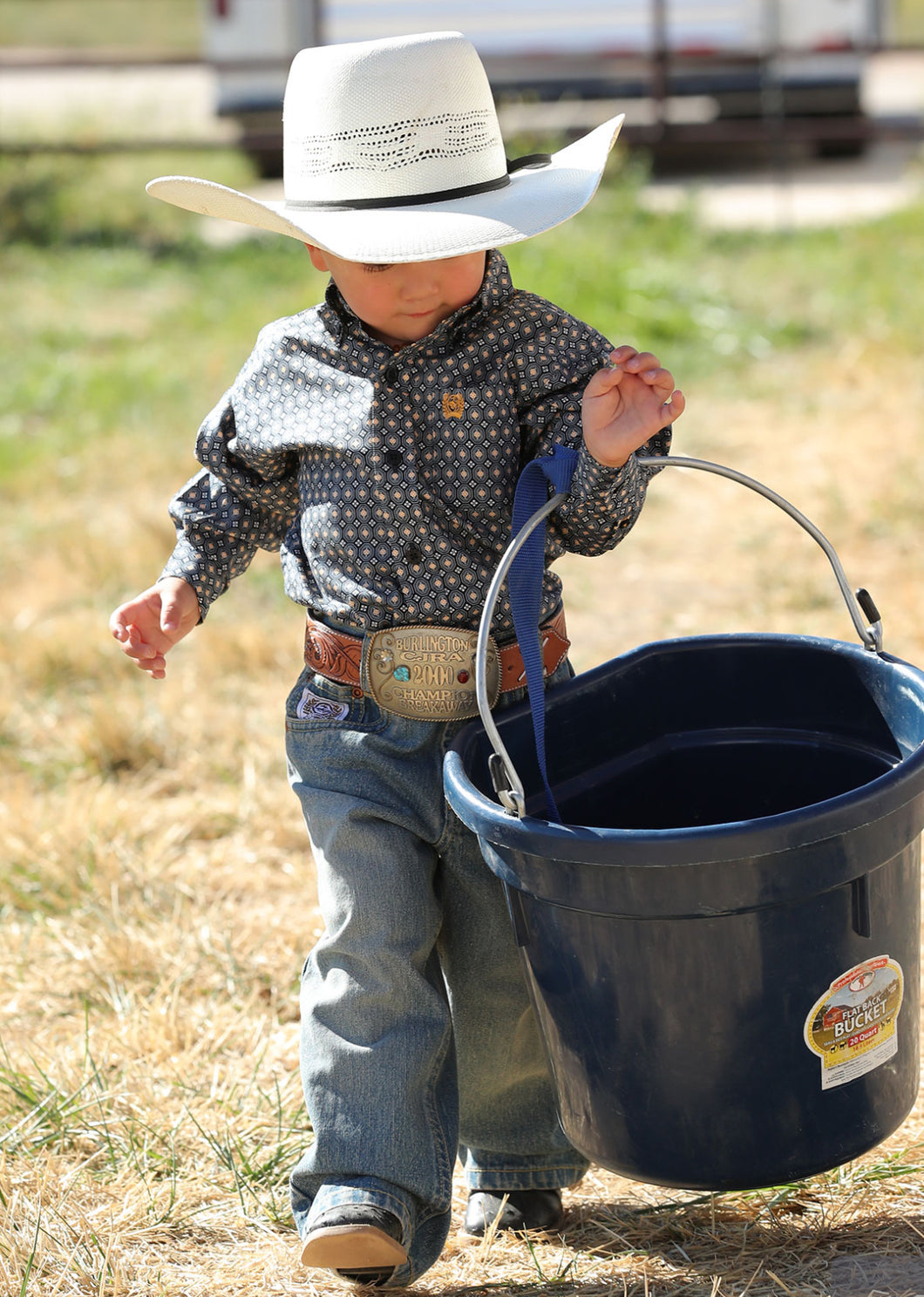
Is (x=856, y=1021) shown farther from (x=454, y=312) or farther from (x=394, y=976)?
(x=454, y=312)

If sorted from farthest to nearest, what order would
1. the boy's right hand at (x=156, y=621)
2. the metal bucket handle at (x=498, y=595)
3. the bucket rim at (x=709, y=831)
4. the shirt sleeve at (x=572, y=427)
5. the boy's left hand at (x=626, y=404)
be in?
the boy's right hand at (x=156, y=621) < the shirt sleeve at (x=572, y=427) < the boy's left hand at (x=626, y=404) < the metal bucket handle at (x=498, y=595) < the bucket rim at (x=709, y=831)

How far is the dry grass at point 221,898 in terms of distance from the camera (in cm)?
200

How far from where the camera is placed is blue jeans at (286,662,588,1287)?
1.89 m

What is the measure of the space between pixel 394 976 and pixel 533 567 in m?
0.51

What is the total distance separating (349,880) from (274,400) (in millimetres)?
605

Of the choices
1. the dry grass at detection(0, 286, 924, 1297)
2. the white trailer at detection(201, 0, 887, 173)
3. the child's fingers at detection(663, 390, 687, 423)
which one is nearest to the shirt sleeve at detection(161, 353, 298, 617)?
the child's fingers at detection(663, 390, 687, 423)

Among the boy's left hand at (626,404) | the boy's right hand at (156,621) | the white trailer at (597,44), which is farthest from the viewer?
the white trailer at (597,44)

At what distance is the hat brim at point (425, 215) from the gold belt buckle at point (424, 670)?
1.48ft

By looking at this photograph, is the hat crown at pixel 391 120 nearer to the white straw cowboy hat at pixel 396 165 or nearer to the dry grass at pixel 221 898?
the white straw cowboy hat at pixel 396 165

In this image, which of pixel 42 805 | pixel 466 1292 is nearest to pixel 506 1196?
pixel 466 1292

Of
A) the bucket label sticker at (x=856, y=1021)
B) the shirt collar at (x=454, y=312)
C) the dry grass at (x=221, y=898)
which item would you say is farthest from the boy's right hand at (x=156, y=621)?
the bucket label sticker at (x=856, y=1021)

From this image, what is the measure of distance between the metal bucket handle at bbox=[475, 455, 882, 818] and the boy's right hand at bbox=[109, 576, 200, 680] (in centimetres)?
50

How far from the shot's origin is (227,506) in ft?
7.04

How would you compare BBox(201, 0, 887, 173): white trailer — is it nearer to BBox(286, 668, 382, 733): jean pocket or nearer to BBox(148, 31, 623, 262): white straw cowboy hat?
BBox(148, 31, 623, 262): white straw cowboy hat
